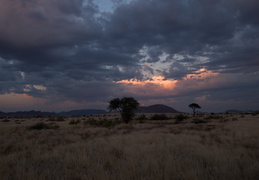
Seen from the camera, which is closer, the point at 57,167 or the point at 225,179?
the point at 225,179

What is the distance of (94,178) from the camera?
584 cm

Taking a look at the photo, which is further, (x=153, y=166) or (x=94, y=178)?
(x=153, y=166)

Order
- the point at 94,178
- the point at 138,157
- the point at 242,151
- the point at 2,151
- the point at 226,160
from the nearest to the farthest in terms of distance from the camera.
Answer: the point at 94,178 < the point at 226,160 < the point at 138,157 < the point at 242,151 < the point at 2,151

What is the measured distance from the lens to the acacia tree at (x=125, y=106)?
37.8 metres

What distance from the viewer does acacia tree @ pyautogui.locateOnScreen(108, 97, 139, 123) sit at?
3778 centimetres

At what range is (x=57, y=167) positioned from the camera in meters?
7.44

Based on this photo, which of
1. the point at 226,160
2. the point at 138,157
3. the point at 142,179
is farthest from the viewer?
the point at 138,157

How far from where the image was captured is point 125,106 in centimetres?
3834

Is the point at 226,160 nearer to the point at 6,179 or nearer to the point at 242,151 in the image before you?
the point at 242,151

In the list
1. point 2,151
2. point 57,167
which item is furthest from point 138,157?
point 2,151

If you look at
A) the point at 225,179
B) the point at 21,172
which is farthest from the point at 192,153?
the point at 21,172

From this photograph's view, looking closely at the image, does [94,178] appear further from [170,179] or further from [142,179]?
[170,179]

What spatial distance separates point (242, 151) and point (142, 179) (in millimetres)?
6542

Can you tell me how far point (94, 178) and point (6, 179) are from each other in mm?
2900
